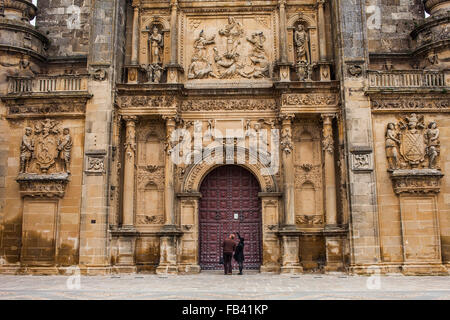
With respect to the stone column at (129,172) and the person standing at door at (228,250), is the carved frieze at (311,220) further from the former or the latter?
the stone column at (129,172)

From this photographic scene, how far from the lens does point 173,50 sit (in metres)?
19.4

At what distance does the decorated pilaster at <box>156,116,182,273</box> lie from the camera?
57.8 feet

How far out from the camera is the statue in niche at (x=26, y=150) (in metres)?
17.7

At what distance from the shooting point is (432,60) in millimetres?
19031

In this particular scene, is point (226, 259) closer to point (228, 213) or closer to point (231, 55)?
point (228, 213)

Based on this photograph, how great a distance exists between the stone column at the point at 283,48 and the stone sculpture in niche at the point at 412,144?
4.44 m

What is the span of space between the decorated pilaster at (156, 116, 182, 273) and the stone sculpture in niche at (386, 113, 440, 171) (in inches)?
318

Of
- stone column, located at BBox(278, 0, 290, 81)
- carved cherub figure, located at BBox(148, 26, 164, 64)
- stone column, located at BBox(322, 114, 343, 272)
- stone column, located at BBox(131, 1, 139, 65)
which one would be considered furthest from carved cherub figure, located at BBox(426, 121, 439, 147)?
stone column, located at BBox(131, 1, 139, 65)

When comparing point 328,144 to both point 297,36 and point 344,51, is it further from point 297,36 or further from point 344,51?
point 297,36

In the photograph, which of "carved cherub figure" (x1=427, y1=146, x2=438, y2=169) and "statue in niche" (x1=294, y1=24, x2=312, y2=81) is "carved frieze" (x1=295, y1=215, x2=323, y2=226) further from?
"statue in niche" (x1=294, y1=24, x2=312, y2=81)

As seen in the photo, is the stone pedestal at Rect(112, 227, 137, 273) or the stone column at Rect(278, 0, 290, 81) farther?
the stone column at Rect(278, 0, 290, 81)

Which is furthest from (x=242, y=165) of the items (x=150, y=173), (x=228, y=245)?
(x=150, y=173)

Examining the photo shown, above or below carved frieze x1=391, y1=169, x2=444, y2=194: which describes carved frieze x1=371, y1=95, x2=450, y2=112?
→ above
